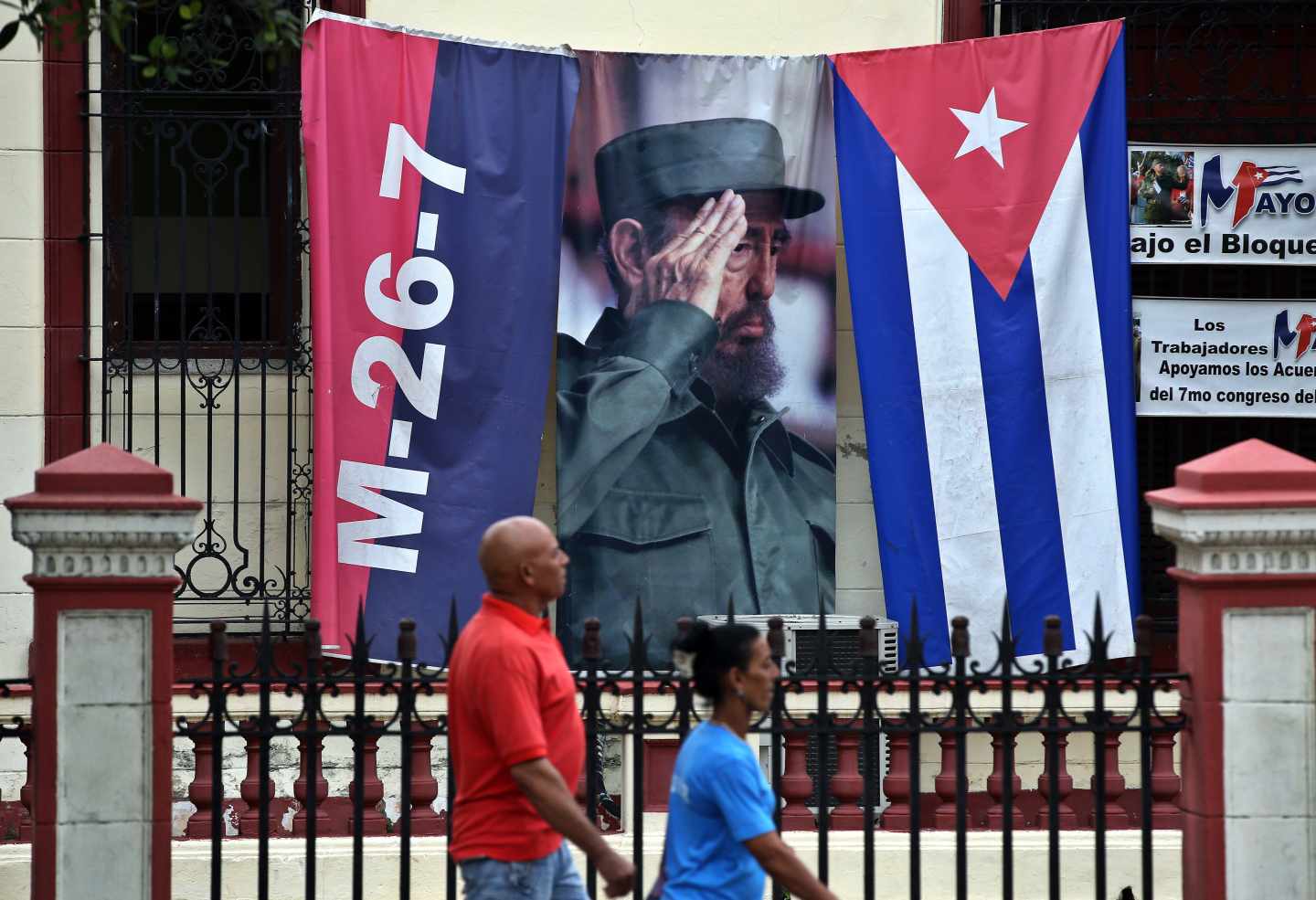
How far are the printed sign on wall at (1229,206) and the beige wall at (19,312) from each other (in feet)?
17.8

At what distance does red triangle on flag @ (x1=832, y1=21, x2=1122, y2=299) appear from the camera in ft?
29.0

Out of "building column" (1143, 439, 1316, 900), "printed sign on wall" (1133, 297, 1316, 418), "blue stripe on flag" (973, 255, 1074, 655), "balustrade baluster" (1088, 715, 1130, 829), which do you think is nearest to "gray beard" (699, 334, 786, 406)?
"blue stripe on flag" (973, 255, 1074, 655)

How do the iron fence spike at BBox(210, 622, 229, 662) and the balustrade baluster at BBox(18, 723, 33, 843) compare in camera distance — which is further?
the balustrade baluster at BBox(18, 723, 33, 843)

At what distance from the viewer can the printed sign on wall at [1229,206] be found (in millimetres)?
9148

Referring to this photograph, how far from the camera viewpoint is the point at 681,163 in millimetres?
8977

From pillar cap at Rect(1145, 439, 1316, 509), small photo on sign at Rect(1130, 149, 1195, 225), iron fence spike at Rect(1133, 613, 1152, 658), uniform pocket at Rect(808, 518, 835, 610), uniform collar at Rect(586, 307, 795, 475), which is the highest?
small photo on sign at Rect(1130, 149, 1195, 225)

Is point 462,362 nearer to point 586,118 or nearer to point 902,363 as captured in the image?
point 586,118

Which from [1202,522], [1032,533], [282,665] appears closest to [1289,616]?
[1202,522]

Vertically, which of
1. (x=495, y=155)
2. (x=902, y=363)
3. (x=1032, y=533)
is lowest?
(x=1032, y=533)

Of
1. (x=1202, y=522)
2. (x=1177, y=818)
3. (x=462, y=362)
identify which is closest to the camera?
(x=1202, y=522)

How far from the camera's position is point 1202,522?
5.49 m

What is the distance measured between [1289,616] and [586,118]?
15.0 feet

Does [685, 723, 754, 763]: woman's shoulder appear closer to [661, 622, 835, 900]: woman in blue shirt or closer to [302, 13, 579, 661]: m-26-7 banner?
[661, 622, 835, 900]: woman in blue shirt

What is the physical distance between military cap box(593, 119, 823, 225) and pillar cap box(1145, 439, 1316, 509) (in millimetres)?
3920
